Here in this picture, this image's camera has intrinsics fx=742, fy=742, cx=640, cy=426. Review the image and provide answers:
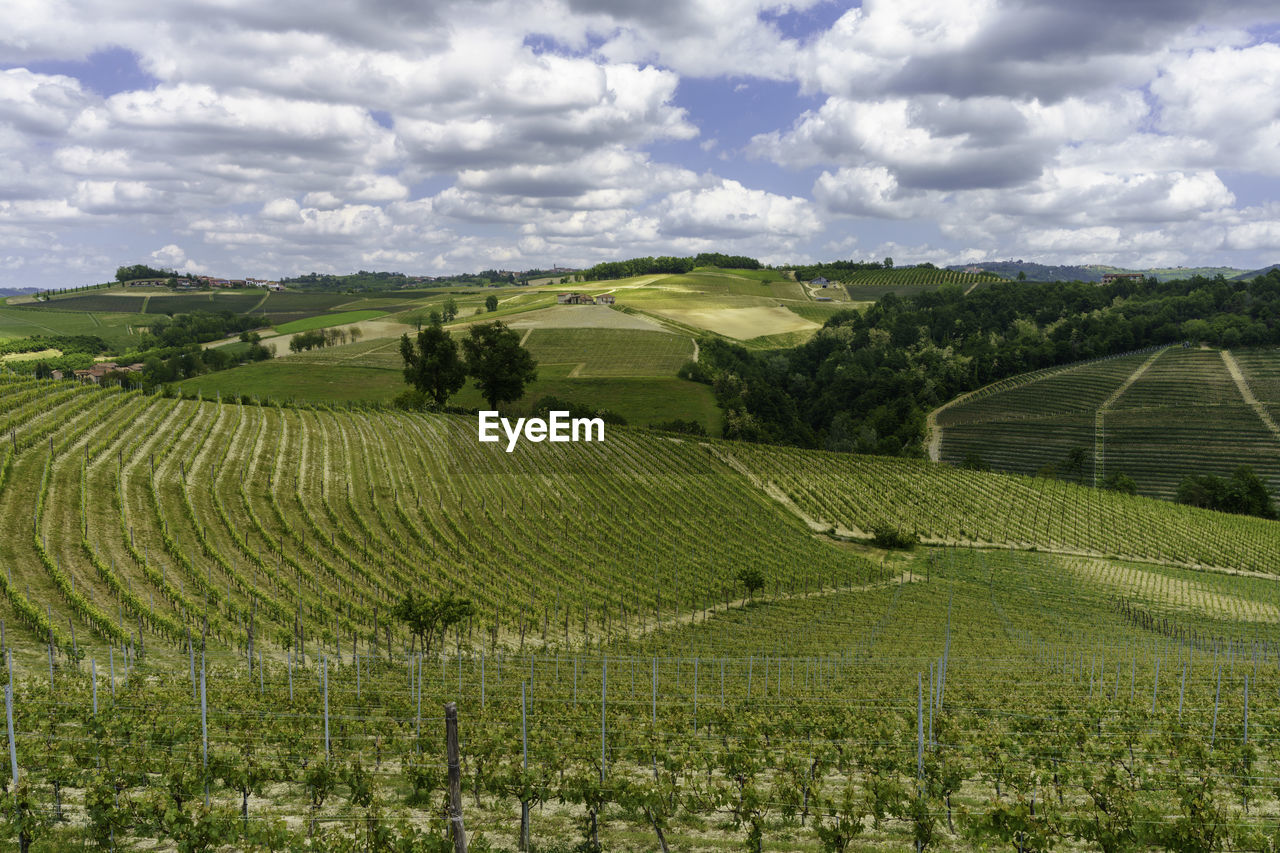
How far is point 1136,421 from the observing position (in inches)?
4232

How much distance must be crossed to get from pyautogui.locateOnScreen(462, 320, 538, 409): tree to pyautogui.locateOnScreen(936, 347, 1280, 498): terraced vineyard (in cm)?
6558


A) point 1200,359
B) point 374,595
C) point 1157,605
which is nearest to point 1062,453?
point 1200,359

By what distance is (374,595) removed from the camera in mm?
34531

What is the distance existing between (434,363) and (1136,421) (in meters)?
98.2

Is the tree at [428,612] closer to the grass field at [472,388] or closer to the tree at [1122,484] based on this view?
the grass field at [472,388]

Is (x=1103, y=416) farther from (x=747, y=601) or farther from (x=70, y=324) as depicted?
(x=70, y=324)

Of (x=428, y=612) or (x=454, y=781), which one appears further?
(x=428, y=612)

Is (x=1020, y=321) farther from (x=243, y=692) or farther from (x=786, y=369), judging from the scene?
(x=243, y=692)

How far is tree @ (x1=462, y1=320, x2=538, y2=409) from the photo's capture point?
81188mm

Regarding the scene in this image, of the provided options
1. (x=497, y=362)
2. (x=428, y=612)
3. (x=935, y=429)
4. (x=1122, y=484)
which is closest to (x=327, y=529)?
(x=428, y=612)

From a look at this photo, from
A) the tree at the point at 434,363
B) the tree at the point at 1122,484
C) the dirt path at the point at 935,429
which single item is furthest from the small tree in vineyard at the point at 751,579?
the dirt path at the point at 935,429

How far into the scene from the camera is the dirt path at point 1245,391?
323 ft

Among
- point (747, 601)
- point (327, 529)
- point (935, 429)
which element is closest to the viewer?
point (327, 529)

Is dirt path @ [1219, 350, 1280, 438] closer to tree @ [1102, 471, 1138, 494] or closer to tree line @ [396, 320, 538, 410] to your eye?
tree @ [1102, 471, 1138, 494]
